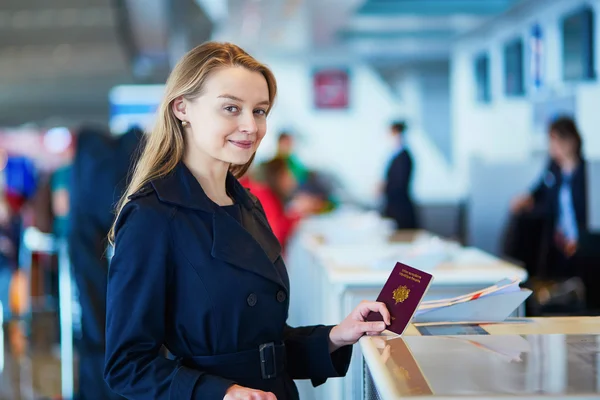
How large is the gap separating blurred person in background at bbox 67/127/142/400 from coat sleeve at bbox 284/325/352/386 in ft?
6.94

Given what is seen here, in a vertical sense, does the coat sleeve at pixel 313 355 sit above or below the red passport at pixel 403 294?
below

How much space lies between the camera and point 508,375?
1.39m

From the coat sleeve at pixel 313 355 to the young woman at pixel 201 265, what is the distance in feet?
0.13

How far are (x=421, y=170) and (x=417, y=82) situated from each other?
73.8 inches

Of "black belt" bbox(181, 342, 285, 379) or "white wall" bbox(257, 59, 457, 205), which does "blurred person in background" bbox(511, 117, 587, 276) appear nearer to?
"black belt" bbox(181, 342, 285, 379)

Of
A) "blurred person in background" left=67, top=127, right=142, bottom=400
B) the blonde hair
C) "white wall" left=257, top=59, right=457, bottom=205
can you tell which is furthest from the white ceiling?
the blonde hair

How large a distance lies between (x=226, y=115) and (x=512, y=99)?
10.2 meters

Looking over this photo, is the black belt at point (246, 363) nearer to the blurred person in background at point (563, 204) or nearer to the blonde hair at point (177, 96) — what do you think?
the blonde hair at point (177, 96)

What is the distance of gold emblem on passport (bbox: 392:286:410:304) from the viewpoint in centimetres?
179

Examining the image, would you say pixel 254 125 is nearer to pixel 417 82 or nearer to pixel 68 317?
pixel 68 317

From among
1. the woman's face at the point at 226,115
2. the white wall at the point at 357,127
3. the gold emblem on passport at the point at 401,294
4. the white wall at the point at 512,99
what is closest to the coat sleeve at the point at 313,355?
the gold emblem on passport at the point at 401,294

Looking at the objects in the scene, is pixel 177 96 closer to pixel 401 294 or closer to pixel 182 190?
pixel 182 190

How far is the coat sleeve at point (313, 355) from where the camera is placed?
6.50ft

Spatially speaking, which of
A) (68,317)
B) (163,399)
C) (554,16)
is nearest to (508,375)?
(163,399)
